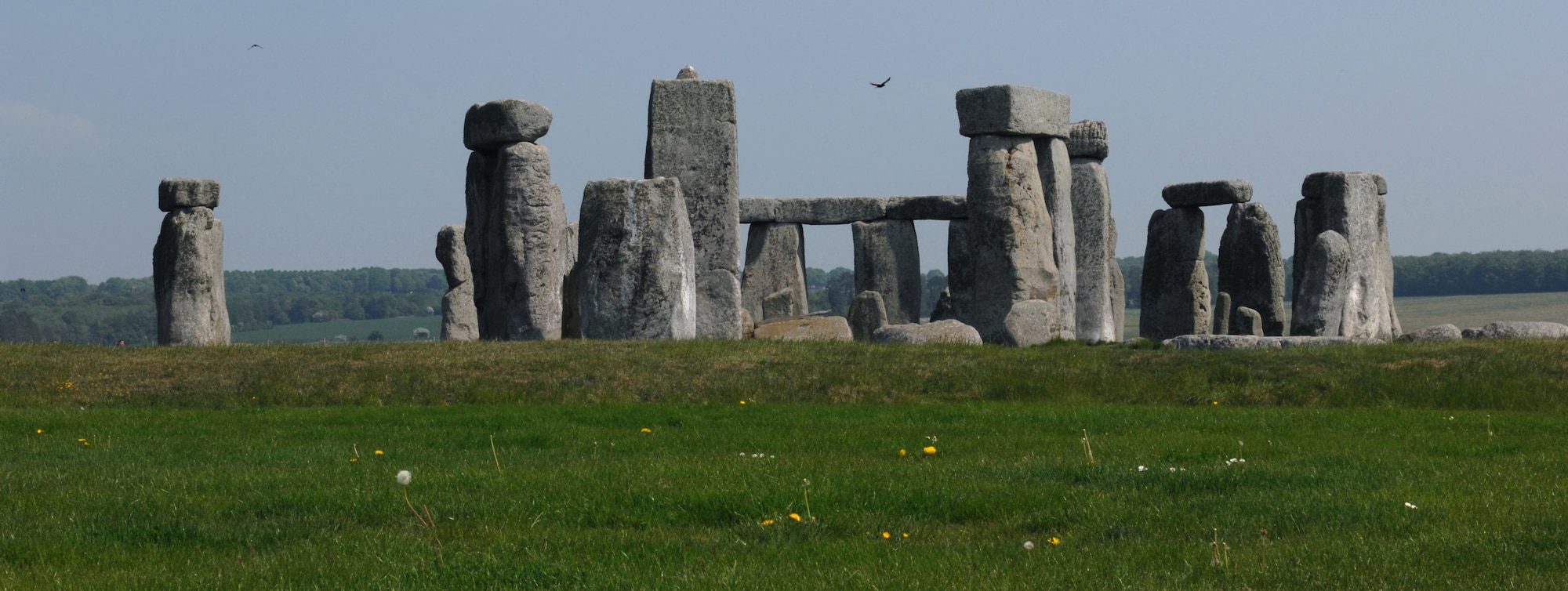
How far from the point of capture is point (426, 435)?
11297 mm

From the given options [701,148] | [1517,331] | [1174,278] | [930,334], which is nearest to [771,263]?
[1174,278]

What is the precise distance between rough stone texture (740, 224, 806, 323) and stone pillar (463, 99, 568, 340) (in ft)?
35.0

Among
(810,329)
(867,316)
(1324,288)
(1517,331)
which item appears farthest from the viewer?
(867,316)

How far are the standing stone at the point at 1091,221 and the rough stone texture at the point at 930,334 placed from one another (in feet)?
20.2

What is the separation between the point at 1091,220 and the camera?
26359 mm

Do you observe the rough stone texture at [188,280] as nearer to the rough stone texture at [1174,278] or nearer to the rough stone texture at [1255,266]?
the rough stone texture at [1174,278]

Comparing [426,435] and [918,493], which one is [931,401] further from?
[918,493]

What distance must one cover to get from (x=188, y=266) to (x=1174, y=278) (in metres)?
15.8

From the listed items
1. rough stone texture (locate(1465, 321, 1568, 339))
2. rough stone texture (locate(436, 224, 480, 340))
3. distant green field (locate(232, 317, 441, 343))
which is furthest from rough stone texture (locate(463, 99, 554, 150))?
distant green field (locate(232, 317, 441, 343))

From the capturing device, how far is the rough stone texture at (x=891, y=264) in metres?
32.6

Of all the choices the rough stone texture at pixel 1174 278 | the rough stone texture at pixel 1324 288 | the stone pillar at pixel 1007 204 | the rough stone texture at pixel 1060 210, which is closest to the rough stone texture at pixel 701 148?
the stone pillar at pixel 1007 204

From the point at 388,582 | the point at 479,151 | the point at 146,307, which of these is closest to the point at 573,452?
the point at 388,582

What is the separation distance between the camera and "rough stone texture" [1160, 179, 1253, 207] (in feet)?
92.5

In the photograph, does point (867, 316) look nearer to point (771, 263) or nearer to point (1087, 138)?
point (1087, 138)
